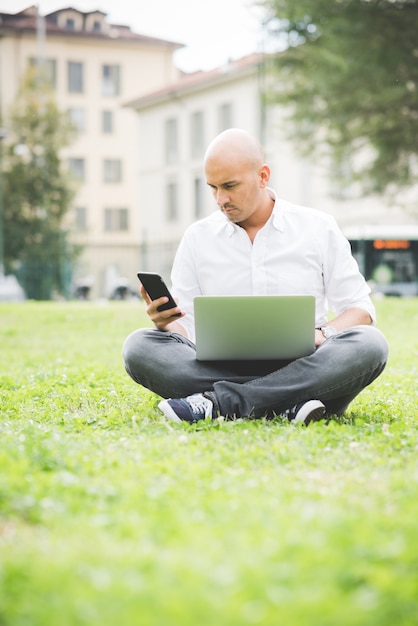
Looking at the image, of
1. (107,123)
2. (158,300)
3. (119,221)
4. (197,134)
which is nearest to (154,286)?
(158,300)

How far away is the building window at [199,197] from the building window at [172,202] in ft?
5.48

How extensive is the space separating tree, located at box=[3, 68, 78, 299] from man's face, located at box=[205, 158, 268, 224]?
2977cm

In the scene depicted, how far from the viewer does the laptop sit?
4.80 metres

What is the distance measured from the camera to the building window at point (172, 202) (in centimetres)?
4828

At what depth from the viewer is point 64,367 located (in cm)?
882

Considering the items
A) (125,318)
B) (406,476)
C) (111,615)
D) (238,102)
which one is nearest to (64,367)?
(406,476)

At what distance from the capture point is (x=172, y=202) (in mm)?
48656

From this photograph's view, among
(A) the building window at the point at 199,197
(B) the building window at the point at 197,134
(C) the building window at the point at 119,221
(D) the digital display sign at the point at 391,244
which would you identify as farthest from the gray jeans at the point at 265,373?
(C) the building window at the point at 119,221

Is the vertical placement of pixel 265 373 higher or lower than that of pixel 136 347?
lower

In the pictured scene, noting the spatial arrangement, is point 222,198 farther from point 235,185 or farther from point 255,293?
point 255,293

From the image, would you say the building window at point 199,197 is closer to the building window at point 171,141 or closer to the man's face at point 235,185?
the building window at point 171,141

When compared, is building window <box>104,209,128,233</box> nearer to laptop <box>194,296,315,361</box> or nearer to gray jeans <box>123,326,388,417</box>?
gray jeans <box>123,326,388,417</box>

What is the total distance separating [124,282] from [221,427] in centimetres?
3124

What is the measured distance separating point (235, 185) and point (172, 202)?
1720 inches
